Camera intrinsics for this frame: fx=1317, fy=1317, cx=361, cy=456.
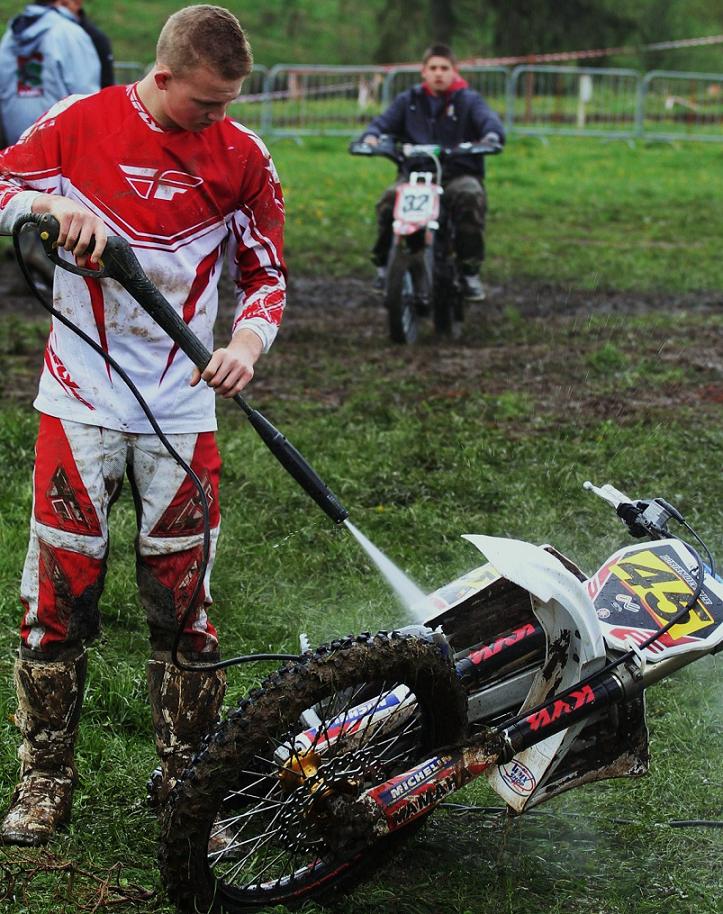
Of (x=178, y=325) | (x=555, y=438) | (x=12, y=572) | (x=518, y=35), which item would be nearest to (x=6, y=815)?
(x=178, y=325)

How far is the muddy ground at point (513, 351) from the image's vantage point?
7.85m

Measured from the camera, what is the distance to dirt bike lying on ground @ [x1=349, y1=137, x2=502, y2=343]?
8.91m

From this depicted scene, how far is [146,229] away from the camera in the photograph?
3.28 m

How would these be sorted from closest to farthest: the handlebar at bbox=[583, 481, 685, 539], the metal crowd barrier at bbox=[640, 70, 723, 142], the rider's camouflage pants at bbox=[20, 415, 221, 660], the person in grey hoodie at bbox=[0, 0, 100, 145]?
the rider's camouflage pants at bbox=[20, 415, 221, 660], the handlebar at bbox=[583, 481, 685, 539], the person in grey hoodie at bbox=[0, 0, 100, 145], the metal crowd barrier at bbox=[640, 70, 723, 142]

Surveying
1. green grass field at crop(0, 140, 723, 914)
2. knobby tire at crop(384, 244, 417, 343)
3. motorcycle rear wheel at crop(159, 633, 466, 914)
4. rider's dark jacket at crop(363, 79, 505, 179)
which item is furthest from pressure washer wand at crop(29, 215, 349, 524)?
rider's dark jacket at crop(363, 79, 505, 179)

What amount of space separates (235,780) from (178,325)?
3.53 feet

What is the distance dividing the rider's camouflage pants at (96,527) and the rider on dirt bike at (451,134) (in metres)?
6.18

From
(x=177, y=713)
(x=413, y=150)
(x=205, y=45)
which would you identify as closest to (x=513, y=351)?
(x=413, y=150)

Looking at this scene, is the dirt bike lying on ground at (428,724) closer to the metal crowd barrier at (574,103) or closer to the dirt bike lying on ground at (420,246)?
the dirt bike lying on ground at (420,246)

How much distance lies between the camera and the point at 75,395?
3352 mm

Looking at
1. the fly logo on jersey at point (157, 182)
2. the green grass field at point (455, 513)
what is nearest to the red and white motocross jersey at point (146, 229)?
the fly logo on jersey at point (157, 182)

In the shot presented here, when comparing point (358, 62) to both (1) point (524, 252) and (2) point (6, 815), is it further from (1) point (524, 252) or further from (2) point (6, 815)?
(2) point (6, 815)

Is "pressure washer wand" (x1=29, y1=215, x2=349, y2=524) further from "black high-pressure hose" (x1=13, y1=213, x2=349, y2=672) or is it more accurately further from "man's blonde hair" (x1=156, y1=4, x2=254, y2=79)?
"man's blonde hair" (x1=156, y1=4, x2=254, y2=79)

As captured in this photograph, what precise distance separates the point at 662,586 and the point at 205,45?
1.82 m
